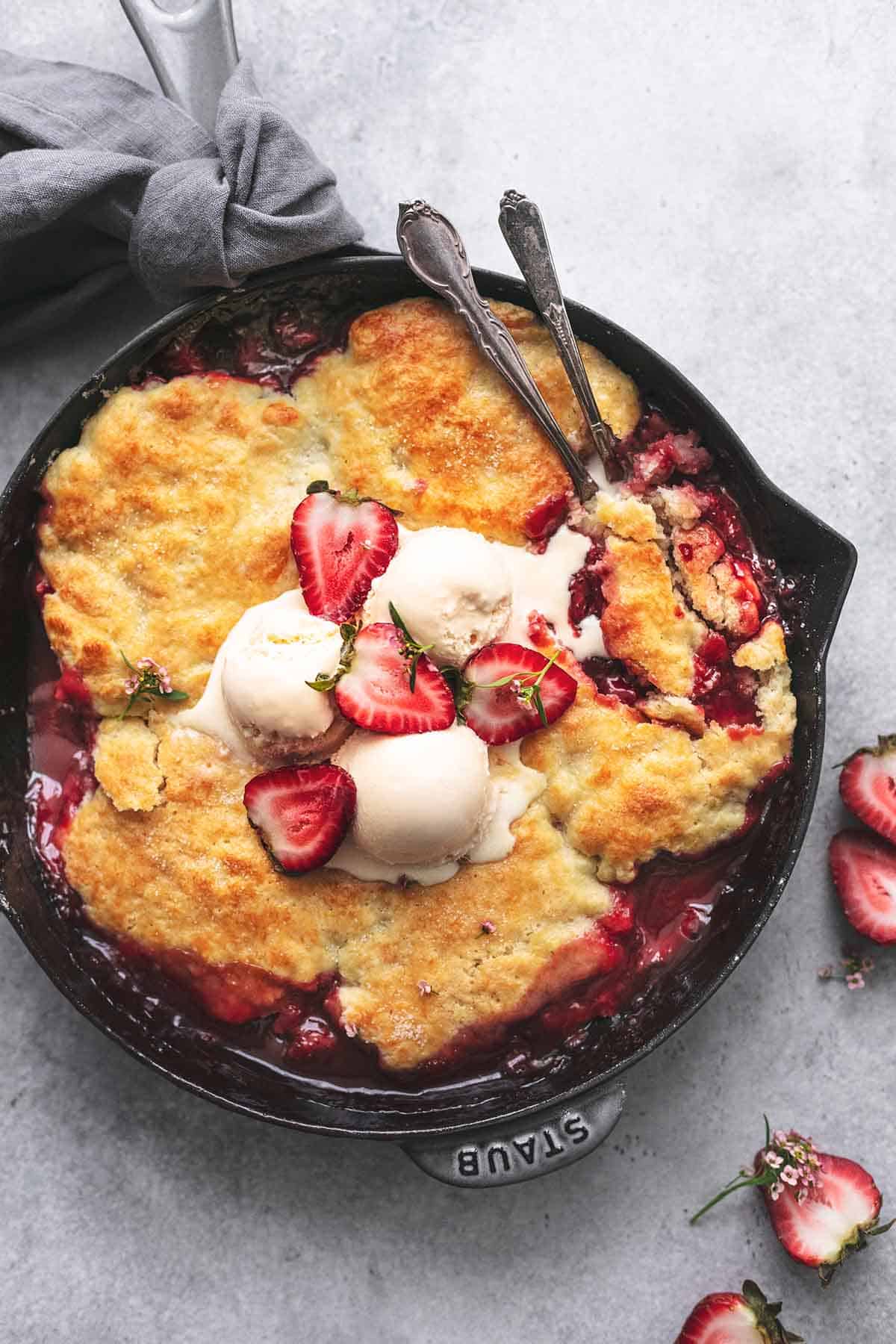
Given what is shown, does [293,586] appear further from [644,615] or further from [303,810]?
[644,615]

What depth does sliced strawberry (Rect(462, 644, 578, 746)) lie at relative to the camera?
2.61 meters

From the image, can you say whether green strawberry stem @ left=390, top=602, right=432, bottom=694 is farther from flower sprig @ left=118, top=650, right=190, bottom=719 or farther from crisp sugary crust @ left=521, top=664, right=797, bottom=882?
flower sprig @ left=118, top=650, right=190, bottom=719

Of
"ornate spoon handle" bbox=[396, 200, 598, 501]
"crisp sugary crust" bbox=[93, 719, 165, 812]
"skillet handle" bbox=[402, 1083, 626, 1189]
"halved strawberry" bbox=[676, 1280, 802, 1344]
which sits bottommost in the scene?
"halved strawberry" bbox=[676, 1280, 802, 1344]

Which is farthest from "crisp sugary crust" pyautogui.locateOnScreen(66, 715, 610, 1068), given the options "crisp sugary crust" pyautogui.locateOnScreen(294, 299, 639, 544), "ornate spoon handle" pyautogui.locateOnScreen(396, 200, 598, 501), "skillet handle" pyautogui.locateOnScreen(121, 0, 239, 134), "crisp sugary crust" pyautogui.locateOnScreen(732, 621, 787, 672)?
"skillet handle" pyautogui.locateOnScreen(121, 0, 239, 134)

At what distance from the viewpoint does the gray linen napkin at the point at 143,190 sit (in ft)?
8.98

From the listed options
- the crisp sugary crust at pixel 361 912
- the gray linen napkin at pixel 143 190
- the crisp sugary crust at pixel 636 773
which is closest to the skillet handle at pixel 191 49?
the gray linen napkin at pixel 143 190

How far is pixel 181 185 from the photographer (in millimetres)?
2758

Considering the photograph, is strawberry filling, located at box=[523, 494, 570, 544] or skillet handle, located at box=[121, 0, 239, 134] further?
skillet handle, located at box=[121, 0, 239, 134]

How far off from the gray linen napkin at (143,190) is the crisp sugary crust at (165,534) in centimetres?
35

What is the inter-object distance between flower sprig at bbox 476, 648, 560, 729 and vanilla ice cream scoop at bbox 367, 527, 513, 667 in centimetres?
11

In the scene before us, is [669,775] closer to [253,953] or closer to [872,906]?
[872,906]

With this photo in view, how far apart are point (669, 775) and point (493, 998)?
0.69m

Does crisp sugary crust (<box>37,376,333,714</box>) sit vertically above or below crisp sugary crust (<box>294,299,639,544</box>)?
below

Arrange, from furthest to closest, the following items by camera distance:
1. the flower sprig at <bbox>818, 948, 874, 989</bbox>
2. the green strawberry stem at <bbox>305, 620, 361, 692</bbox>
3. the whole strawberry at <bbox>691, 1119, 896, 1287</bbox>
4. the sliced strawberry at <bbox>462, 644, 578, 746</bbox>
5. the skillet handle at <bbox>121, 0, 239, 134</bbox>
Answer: the flower sprig at <bbox>818, 948, 874, 989</bbox>, the whole strawberry at <bbox>691, 1119, 896, 1287</bbox>, the skillet handle at <bbox>121, 0, 239, 134</bbox>, the sliced strawberry at <bbox>462, 644, 578, 746</bbox>, the green strawberry stem at <bbox>305, 620, 361, 692</bbox>
